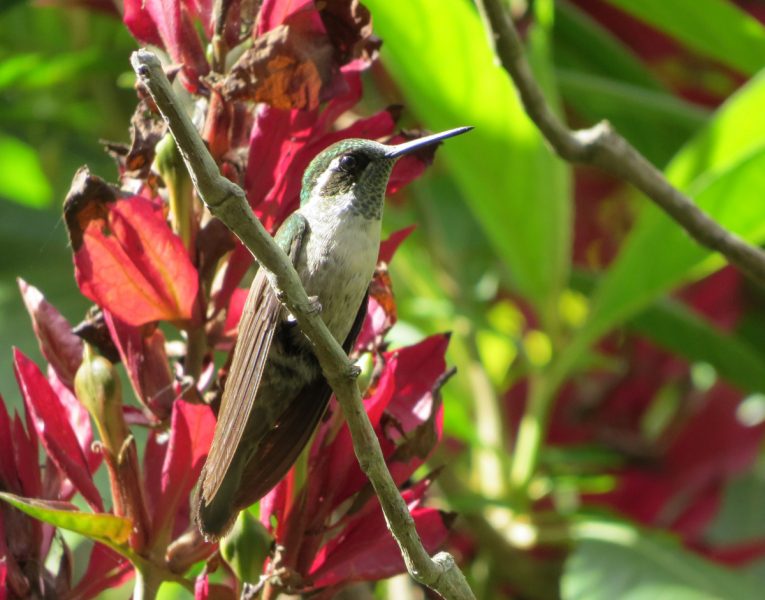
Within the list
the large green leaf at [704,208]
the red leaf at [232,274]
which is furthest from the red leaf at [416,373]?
the large green leaf at [704,208]

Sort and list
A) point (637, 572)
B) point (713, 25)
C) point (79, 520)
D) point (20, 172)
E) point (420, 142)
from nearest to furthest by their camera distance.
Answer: point (79, 520) → point (420, 142) → point (637, 572) → point (713, 25) → point (20, 172)

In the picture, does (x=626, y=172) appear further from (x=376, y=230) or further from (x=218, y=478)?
(x=218, y=478)

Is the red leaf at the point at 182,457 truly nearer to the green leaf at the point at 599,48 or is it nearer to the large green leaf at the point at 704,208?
the large green leaf at the point at 704,208

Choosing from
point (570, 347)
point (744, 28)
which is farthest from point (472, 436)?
point (744, 28)

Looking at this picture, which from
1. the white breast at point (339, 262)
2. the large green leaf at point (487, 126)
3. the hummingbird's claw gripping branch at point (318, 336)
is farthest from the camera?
the large green leaf at point (487, 126)

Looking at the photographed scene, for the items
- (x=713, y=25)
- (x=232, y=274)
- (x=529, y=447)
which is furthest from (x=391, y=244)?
(x=713, y=25)

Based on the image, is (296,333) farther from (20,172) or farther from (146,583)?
(20,172)

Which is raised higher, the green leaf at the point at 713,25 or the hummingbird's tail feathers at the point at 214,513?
the green leaf at the point at 713,25
